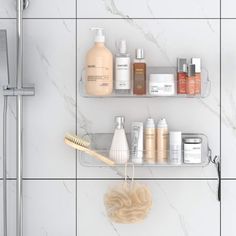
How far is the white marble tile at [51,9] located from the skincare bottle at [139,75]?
307 mm

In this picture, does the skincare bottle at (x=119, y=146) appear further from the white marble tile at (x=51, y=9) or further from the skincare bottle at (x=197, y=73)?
the white marble tile at (x=51, y=9)

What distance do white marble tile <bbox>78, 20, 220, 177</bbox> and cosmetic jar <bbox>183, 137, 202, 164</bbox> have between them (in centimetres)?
11

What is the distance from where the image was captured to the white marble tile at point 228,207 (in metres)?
1.66

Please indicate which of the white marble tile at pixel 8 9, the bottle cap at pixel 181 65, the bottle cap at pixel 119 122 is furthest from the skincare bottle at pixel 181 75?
the white marble tile at pixel 8 9

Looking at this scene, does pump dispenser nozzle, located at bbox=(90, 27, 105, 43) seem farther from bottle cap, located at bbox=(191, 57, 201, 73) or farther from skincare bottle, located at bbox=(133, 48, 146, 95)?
bottle cap, located at bbox=(191, 57, 201, 73)

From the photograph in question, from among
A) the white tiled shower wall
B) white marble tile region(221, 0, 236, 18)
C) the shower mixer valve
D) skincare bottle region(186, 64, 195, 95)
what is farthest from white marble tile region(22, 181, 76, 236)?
white marble tile region(221, 0, 236, 18)

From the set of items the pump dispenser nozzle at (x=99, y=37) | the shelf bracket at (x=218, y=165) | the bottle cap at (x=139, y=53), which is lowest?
the shelf bracket at (x=218, y=165)

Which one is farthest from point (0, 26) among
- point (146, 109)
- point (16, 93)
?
point (146, 109)

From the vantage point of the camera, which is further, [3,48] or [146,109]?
[146,109]

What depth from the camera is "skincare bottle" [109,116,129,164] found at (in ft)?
5.11

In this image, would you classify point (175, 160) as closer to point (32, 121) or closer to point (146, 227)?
point (146, 227)

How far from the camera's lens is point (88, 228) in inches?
65.6

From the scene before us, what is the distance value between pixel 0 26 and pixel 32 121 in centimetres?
38

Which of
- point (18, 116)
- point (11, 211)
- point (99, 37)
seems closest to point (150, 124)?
point (99, 37)
